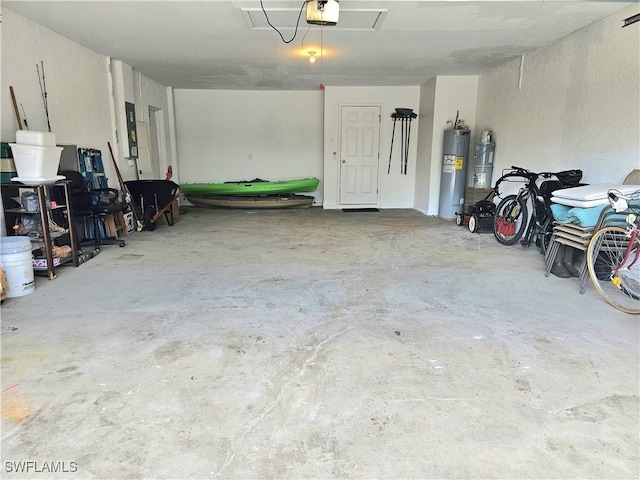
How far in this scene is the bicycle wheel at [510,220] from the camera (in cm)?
487

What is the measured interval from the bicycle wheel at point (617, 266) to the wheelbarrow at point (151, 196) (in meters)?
5.33

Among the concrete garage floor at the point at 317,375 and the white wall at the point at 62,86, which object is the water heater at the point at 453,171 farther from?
the white wall at the point at 62,86

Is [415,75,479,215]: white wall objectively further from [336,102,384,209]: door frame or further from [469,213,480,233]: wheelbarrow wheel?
[469,213,480,233]: wheelbarrow wheel

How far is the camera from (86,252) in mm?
4363

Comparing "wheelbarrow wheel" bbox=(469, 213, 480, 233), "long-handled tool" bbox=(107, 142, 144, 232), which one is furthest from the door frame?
"long-handled tool" bbox=(107, 142, 144, 232)

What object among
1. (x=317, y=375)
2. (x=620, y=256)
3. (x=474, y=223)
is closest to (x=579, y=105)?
(x=474, y=223)

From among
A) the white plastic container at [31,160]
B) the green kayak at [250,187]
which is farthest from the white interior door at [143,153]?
the white plastic container at [31,160]

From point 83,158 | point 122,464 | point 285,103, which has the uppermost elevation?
point 285,103

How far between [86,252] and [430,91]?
6.08m

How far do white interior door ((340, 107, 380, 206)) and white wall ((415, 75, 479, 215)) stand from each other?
1.09m

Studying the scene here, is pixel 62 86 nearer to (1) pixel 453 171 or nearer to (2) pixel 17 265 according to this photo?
(2) pixel 17 265

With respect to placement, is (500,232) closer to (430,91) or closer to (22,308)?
(430,91)

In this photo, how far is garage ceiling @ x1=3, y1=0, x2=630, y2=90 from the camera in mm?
3623

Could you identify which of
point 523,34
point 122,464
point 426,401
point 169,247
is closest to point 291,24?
point 523,34
